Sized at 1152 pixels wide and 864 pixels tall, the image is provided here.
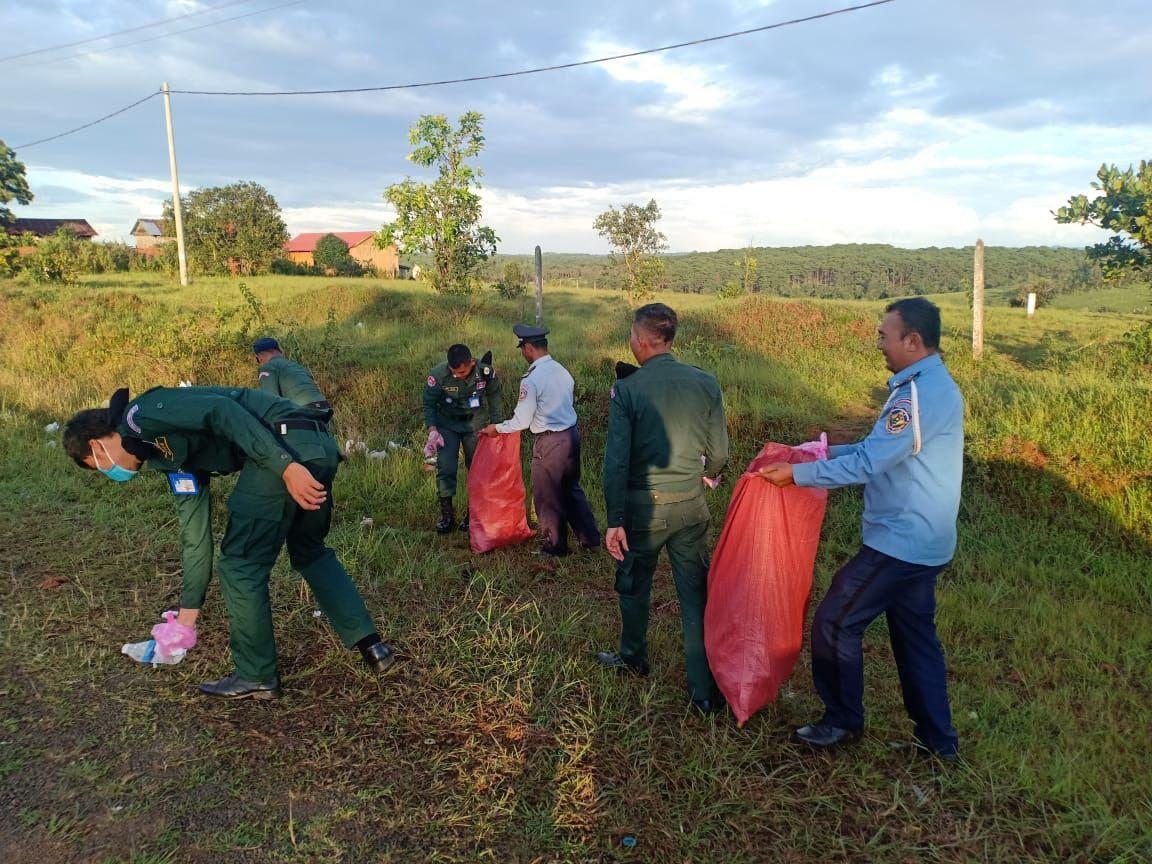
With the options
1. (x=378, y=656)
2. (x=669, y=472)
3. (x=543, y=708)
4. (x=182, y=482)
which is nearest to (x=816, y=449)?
(x=669, y=472)

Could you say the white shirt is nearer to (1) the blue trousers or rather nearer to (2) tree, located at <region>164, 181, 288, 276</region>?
(1) the blue trousers

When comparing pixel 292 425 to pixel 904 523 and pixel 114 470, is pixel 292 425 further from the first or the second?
pixel 904 523

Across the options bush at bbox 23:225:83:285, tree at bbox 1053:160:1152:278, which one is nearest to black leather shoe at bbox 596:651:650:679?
tree at bbox 1053:160:1152:278

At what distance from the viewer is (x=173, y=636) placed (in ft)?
9.79

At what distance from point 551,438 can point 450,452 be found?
1047 mm

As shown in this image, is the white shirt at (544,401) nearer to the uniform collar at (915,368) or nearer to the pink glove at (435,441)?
the pink glove at (435,441)

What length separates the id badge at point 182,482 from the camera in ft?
9.36

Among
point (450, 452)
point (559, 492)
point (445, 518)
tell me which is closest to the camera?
point (559, 492)

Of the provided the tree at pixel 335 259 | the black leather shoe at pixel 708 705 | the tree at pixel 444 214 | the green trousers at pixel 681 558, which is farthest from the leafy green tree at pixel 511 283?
the tree at pixel 335 259

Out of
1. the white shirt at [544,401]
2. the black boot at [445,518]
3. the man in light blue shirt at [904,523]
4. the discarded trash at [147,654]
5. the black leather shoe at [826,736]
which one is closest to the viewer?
the man in light blue shirt at [904,523]

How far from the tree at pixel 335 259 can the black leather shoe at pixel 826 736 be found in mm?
35747

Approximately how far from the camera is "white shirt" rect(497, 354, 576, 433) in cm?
472

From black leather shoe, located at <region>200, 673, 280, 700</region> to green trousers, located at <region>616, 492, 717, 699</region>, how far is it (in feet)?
4.96

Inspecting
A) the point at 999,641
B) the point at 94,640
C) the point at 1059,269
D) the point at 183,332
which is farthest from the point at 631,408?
the point at 1059,269
